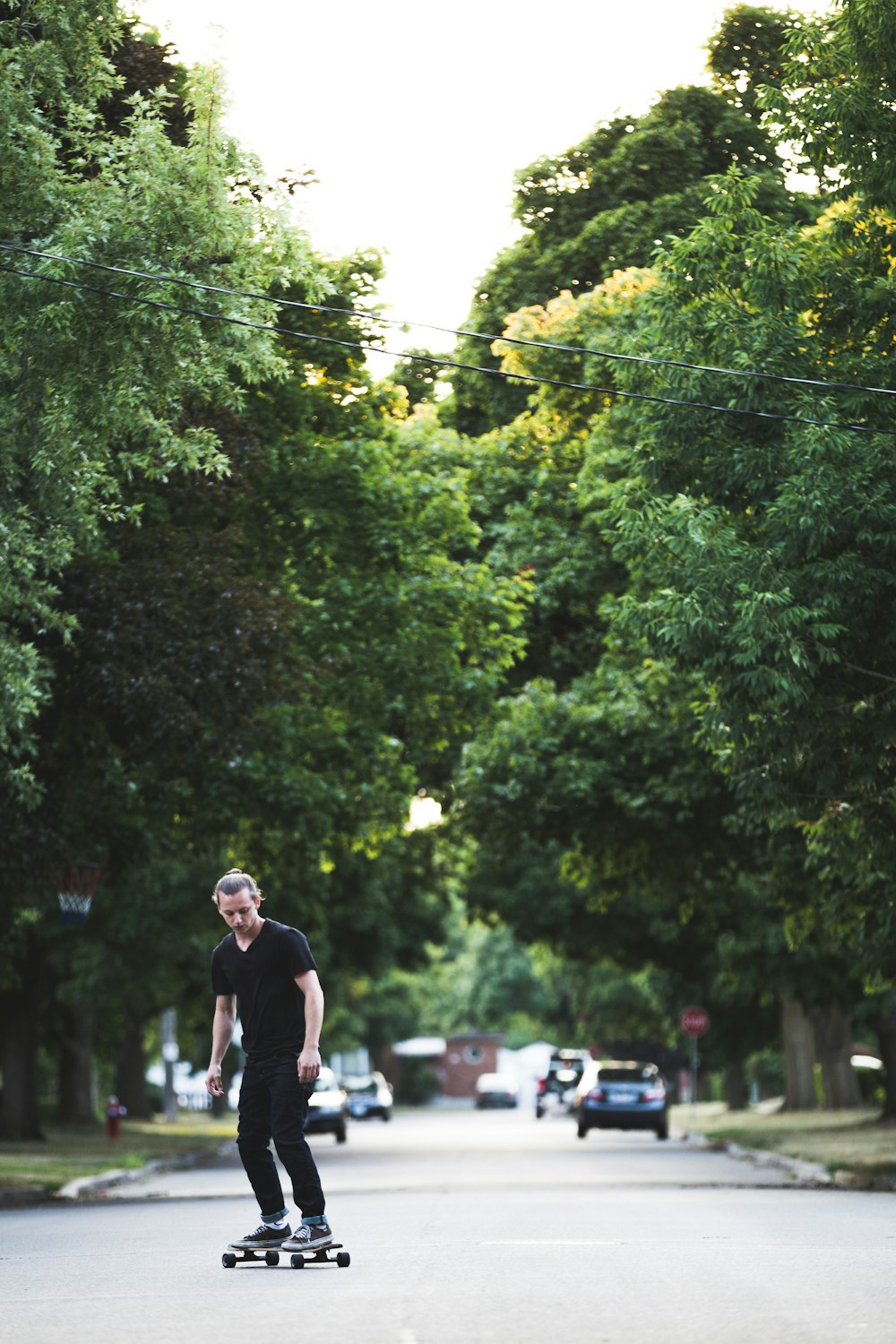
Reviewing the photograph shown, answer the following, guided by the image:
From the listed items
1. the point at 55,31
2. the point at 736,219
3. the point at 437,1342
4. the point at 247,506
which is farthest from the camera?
the point at 247,506

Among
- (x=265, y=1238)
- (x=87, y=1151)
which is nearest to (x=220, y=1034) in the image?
(x=265, y=1238)

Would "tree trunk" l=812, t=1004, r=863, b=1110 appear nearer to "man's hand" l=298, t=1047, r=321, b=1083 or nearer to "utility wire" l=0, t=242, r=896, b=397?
"utility wire" l=0, t=242, r=896, b=397

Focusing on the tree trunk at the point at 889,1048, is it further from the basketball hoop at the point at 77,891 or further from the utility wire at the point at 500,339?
the utility wire at the point at 500,339

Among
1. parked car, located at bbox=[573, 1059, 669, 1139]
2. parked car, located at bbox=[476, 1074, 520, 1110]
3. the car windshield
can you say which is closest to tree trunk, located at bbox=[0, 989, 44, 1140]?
parked car, located at bbox=[573, 1059, 669, 1139]

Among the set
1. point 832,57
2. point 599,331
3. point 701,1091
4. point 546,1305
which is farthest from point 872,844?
point 701,1091

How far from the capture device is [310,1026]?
9.57 meters

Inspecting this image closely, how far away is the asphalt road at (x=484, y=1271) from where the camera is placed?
7.88m

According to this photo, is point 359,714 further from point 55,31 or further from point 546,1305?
point 546,1305

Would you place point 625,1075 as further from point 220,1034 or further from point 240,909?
point 240,909


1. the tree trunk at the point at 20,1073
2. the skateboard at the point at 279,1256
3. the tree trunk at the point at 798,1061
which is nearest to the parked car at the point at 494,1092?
the tree trunk at the point at 798,1061

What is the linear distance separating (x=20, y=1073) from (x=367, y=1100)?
34.2 m

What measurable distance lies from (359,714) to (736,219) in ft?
31.3

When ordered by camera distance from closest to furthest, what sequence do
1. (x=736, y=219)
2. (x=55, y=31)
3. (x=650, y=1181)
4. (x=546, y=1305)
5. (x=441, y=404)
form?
Result: (x=546, y=1305) → (x=55, y=31) → (x=736, y=219) → (x=650, y=1181) → (x=441, y=404)

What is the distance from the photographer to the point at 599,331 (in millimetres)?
24766
